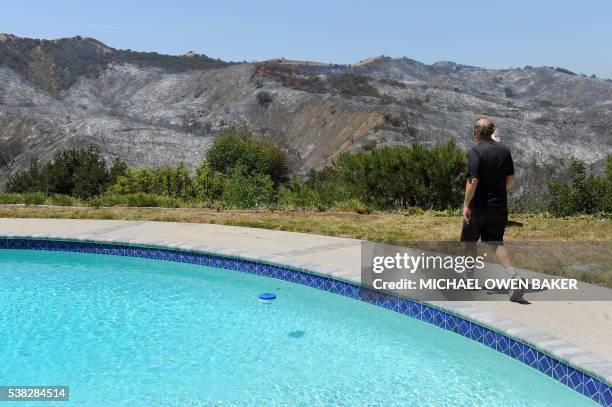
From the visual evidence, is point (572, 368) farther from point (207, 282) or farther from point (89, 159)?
point (89, 159)

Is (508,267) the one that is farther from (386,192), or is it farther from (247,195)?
(247,195)

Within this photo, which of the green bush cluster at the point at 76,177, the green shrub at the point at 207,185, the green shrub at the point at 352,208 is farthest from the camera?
the green bush cluster at the point at 76,177

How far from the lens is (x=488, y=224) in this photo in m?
5.66

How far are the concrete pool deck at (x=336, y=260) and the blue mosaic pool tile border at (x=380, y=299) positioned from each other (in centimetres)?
8

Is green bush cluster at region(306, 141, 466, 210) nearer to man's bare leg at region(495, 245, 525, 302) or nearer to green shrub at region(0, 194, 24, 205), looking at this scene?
green shrub at region(0, 194, 24, 205)

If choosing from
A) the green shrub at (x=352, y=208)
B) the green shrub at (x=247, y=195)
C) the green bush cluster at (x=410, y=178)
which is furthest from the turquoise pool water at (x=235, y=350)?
the green bush cluster at (x=410, y=178)

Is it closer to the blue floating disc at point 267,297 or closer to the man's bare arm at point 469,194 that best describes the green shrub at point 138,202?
the blue floating disc at point 267,297

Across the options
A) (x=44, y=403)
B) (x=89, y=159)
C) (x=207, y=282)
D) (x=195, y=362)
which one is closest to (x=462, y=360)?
(x=195, y=362)

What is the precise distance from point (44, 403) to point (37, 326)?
2.03 metres

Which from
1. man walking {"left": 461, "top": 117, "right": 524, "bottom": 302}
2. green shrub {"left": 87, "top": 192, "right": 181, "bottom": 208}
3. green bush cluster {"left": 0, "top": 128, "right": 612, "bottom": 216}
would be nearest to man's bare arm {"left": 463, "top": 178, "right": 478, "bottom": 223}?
man walking {"left": 461, "top": 117, "right": 524, "bottom": 302}

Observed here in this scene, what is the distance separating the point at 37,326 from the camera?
6.45 meters

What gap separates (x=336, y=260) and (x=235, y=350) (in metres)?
2.46

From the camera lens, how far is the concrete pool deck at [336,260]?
181 inches

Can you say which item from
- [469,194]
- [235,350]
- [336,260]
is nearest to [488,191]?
[469,194]
